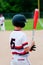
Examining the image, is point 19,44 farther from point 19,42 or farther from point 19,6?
point 19,6

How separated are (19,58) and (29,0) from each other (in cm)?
5083

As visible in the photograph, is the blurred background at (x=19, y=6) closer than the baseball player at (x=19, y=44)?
No

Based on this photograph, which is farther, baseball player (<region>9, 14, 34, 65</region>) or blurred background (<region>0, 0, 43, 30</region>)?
blurred background (<region>0, 0, 43, 30</region>)

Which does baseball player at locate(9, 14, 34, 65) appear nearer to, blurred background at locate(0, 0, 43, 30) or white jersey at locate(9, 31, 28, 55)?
white jersey at locate(9, 31, 28, 55)

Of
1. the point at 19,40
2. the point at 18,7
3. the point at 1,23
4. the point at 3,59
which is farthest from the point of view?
the point at 18,7

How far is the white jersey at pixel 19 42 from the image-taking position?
3.91 meters

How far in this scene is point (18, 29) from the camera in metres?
3.99

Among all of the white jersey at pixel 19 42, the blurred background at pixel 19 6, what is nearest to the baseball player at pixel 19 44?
the white jersey at pixel 19 42

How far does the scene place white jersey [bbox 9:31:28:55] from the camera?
391cm

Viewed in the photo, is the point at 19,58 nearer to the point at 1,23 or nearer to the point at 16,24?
the point at 16,24

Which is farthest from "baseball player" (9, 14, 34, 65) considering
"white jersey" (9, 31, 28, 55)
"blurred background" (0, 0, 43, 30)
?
"blurred background" (0, 0, 43, 30)

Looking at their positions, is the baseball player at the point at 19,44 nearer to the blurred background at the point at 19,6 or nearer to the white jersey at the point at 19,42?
the white jersey at the point at 19,42

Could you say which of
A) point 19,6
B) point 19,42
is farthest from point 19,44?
point 19,6

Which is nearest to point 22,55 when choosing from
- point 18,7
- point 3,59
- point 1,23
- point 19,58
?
point 19,58
